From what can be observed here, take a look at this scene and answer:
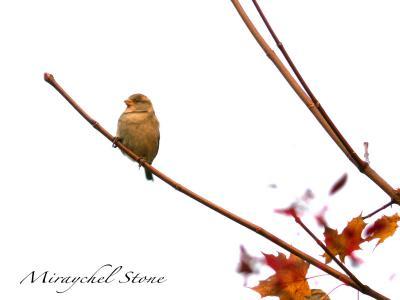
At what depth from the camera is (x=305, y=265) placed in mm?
2473

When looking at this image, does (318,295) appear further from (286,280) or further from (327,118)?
(327,118)

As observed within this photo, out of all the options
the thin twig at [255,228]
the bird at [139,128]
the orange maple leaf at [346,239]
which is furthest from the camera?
the bird at [139,128]

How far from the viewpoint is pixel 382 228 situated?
2.39 m

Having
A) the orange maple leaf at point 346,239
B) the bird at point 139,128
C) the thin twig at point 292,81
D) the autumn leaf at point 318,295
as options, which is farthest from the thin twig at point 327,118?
the bird at point 139,128

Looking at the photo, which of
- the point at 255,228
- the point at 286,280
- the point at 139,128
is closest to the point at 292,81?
the point at 255,228

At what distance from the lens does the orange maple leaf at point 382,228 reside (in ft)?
7.73

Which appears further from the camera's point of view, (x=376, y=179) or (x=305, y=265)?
(x=305, y=265)

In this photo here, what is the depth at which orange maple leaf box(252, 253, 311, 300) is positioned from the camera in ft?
7.93

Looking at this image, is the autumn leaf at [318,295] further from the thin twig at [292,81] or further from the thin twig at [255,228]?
the thin twig at [292,81]

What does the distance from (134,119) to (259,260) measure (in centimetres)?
558

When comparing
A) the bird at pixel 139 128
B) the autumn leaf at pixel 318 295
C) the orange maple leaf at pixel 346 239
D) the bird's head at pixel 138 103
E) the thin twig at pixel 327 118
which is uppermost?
the bird's head at pixel 138 103

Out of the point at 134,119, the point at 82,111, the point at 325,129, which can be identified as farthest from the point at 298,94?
the point at 134,119

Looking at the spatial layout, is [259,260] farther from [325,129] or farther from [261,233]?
[325,129]

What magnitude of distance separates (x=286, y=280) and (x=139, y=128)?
542 centimetres
